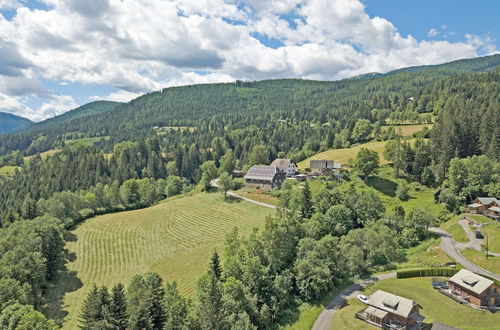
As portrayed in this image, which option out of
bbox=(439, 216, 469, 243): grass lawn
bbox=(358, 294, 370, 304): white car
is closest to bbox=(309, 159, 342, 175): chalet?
bbox=(439, 216, 469, 243): grass lawn

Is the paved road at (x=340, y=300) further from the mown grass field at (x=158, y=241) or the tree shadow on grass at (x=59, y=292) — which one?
the tree shadow on grass at (x=59, y=292)

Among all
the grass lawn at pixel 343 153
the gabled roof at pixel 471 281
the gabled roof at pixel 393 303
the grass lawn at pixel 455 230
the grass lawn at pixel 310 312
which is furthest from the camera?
the grass lawn at pixel 343 153

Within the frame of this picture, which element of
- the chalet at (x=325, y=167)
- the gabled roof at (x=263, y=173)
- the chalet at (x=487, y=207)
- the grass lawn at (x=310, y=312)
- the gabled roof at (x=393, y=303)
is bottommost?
the grass lawn at (x=310, y=312)

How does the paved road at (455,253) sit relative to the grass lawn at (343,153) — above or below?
below

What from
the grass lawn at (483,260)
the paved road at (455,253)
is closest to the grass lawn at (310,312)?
the paved road at (455,253)

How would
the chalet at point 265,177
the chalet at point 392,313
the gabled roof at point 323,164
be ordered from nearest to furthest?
the chalet at point 392,313
the chalet at point 265,177
the gabled roof at point 323,164

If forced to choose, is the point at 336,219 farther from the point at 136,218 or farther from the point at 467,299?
the point at 136,218

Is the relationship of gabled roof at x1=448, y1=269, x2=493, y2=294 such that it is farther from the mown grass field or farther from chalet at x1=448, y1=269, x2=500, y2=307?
the mown grass field
